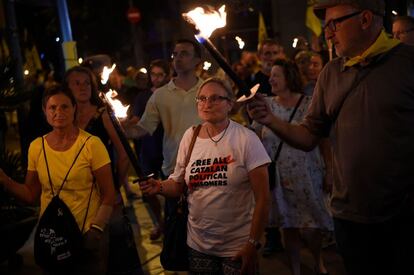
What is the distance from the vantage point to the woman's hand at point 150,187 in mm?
3492

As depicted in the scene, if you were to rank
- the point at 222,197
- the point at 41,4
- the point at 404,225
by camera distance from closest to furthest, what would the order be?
the point at 404,225, the point at 222,197, the point at 41,4

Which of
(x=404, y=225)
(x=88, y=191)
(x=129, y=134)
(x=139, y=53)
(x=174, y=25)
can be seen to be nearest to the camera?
(x=404, y=225)

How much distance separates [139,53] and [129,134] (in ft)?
81.8

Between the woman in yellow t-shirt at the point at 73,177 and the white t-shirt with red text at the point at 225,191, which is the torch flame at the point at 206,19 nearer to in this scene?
the white t-shirt with red text at the point at 225,191

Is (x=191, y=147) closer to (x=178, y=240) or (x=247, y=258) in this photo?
(x=178, y=240)

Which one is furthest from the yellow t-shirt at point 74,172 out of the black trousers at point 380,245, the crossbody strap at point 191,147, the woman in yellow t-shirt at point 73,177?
the black trousers at point 380,245

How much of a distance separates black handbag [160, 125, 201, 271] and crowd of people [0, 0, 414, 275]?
0.05m

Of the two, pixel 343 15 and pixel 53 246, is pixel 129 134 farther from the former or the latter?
pixel 343 15

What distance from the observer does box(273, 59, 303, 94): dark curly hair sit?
524 centimetres

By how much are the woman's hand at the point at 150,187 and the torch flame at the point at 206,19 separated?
116 centimetres

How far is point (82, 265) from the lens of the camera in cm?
374

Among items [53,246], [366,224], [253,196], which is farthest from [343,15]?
[53,246]

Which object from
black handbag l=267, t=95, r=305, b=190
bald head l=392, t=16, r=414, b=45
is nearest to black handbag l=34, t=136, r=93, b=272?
black handbag l=267, t=95, r=305, b=190

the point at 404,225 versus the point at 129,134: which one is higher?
the point at 129,134
